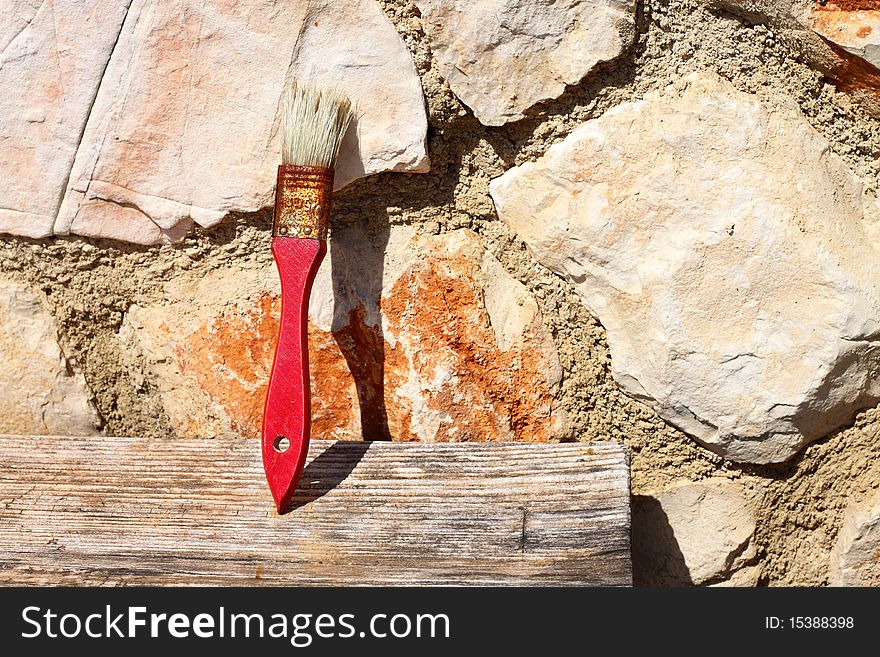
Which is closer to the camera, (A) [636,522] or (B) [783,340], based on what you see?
(B) [783,340]

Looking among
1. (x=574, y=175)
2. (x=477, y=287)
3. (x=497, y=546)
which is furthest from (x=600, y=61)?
(x=497, y=546)

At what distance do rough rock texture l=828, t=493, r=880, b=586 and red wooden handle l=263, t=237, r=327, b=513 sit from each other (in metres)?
0.48

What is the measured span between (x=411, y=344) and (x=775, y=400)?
12.2 inches

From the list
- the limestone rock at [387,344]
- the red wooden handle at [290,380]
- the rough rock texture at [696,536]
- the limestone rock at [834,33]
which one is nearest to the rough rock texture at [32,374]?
the limestone rock at [387,344]

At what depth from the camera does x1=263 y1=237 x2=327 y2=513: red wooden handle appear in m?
0.67

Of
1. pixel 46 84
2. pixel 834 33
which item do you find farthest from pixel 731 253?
pixel 46 84

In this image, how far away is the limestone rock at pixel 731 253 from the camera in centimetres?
66

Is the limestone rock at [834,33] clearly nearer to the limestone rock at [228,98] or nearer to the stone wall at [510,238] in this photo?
the stone wall at [510,238]

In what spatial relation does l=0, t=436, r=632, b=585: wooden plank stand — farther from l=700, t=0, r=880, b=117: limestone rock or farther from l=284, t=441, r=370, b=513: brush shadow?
l=700, t=0, r=880, b=117: limestone rock

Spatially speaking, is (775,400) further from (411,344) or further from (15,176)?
(15,176)

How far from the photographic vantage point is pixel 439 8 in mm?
689

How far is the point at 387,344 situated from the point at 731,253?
0.99 feet

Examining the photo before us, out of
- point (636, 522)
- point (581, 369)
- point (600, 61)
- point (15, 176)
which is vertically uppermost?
point (600, 61)

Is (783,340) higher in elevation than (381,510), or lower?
higher
